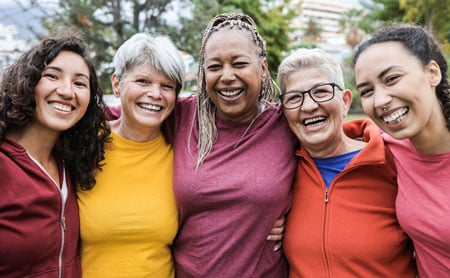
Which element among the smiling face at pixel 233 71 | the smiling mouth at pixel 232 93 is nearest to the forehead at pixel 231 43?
the smiling face at pixel 233 71

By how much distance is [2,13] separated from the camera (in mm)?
15828

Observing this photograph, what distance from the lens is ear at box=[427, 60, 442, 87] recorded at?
2.29m

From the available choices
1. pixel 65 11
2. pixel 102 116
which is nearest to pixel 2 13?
pixel 65 11

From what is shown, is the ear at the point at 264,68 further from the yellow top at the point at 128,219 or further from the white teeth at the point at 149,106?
the yellow top at the point at 128,219

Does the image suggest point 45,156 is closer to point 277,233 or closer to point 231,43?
point 231,43

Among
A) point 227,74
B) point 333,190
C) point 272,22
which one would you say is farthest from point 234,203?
point 272,22

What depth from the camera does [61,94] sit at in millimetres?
2467

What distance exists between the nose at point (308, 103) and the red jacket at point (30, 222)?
1571 mm

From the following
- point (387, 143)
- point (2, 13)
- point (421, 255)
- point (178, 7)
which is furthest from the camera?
point (178, 7)

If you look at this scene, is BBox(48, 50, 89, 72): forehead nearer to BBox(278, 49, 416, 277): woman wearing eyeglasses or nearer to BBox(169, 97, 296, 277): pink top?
BBox(169, 97, 296, 277): pink top

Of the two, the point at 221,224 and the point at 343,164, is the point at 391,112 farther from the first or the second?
the point at 221,224

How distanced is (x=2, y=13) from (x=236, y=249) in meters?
16.7

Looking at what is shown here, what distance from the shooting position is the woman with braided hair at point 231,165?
257 centimetres

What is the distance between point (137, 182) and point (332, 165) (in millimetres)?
1282
